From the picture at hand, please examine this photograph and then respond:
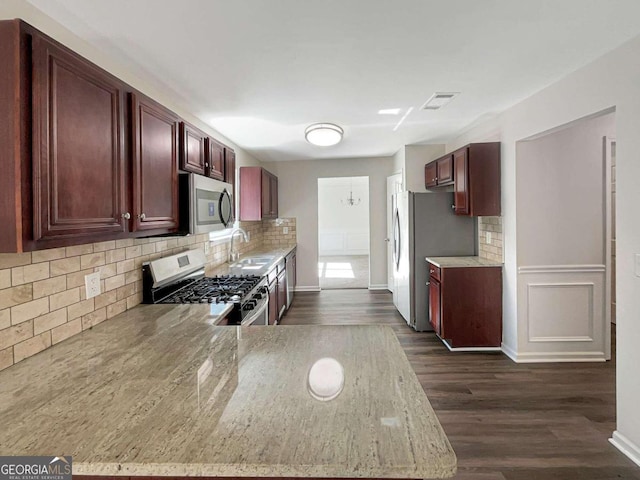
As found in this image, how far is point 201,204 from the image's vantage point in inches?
93.0

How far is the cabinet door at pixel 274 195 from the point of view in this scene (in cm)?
579

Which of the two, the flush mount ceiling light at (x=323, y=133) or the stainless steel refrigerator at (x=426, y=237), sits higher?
the flush mount ceiling light at (x=323, y=133)

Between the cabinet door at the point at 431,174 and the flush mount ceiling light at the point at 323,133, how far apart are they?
150 centimetres

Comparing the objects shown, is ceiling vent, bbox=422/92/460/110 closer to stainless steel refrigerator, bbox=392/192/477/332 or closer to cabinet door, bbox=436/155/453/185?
cabinet door, bbox=436/155/453/185

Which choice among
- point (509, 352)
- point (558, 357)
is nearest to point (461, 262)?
point (509, 352)

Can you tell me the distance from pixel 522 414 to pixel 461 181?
7.37 ft

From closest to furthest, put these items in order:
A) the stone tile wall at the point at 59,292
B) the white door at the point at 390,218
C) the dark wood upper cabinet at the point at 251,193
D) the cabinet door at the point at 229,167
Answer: the stone tile wall at the point at 59,292 < the cabinet door at the point at 229,167 < the dark wood upper cabinet at the point at 251,193 < the white door at the point at 390,218

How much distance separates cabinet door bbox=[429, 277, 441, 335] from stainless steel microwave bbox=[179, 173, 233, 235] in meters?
2.32

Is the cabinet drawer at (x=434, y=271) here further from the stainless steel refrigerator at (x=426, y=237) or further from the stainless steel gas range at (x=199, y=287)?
the stainless steel gas range at (x=199, y=287)

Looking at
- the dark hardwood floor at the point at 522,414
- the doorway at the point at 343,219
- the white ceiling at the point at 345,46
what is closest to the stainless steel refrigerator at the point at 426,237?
the dark hardwood floor at the point at 522,414

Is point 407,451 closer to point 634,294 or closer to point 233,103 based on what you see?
point 634,294

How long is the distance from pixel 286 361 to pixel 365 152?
4830 mm

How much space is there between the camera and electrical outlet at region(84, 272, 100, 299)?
5.97ft
